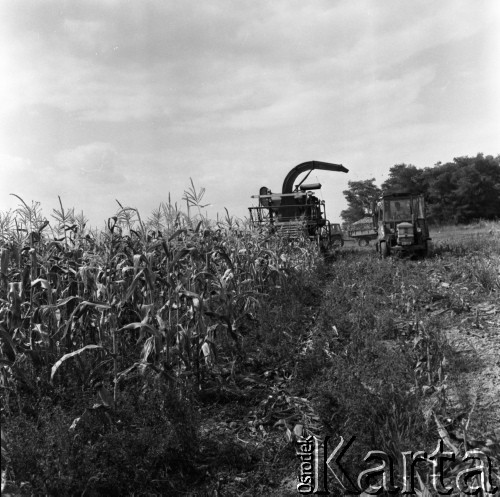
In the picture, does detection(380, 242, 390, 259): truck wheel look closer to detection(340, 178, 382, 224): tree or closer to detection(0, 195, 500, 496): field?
detection(0, 195, 500, 496): field

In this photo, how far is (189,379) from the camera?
436 centimetres

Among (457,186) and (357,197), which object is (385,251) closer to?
(457,186)

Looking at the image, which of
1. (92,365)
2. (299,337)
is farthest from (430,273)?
(92,365)

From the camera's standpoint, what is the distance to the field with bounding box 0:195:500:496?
311cm

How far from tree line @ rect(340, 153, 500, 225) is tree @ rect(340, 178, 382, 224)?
21.1 feet

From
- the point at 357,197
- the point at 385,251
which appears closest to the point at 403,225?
the point at 385,251

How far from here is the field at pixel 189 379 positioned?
311cm

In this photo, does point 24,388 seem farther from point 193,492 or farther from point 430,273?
point 430,273

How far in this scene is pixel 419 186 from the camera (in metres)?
54.1

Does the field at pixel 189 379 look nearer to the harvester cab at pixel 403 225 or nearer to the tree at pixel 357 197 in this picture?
the harvester cab at pixel 403 225

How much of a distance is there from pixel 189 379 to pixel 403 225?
40.6 feet

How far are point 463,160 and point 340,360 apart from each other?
5248cm

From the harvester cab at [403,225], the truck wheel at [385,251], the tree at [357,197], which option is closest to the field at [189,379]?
the harvester cab at [403,225]

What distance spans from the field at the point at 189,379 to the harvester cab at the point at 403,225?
8.94 metres
